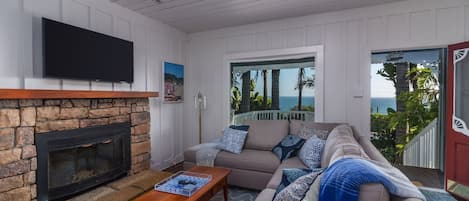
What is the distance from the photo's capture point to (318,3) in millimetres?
3105

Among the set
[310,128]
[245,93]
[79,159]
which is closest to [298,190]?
[310,128]

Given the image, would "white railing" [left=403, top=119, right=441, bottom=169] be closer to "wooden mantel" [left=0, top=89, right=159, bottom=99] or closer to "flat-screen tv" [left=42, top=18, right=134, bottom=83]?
"wooden mantel" [left=0, top=89, right=159, bottom=99]

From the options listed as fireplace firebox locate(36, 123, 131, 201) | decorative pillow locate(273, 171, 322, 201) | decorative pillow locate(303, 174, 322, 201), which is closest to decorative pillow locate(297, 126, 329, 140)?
decorative pillow locate(273, 171, 322, 201)

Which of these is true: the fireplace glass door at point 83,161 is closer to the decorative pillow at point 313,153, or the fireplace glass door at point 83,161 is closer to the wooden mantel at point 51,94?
the wooden mantel at point 51,94

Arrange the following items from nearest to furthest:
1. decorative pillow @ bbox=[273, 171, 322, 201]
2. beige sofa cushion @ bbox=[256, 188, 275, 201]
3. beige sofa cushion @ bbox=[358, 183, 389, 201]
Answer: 1. beige sofa cushion @ bbox=[358, 183, 389, 201]
2. decorative pillow @ bbox=[273, 171, 322, 201]
3. beige sofa cushion @ bbox=[256, 188, 275, 201]

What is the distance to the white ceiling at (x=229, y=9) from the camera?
307 cm

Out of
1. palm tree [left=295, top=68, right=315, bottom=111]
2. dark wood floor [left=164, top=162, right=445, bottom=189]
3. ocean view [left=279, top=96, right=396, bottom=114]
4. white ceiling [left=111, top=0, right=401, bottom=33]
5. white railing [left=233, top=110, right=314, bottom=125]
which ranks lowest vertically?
dark wood floor [left=164, top=162, right=445, bottom=189]

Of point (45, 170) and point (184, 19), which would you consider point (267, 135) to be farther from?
point (45, 170)

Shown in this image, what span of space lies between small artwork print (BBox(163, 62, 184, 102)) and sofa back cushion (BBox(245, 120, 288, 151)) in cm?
157

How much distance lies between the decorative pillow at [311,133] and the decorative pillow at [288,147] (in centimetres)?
8

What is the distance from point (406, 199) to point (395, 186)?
73 mm

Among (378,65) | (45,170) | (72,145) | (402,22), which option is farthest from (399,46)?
(45,170)

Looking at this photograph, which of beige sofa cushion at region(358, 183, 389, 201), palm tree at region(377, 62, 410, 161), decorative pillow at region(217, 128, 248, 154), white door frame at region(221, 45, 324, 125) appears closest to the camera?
beige sofa cushion at region(358, 183, 389, 201)

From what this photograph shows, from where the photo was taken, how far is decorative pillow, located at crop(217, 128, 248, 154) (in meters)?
3.19
